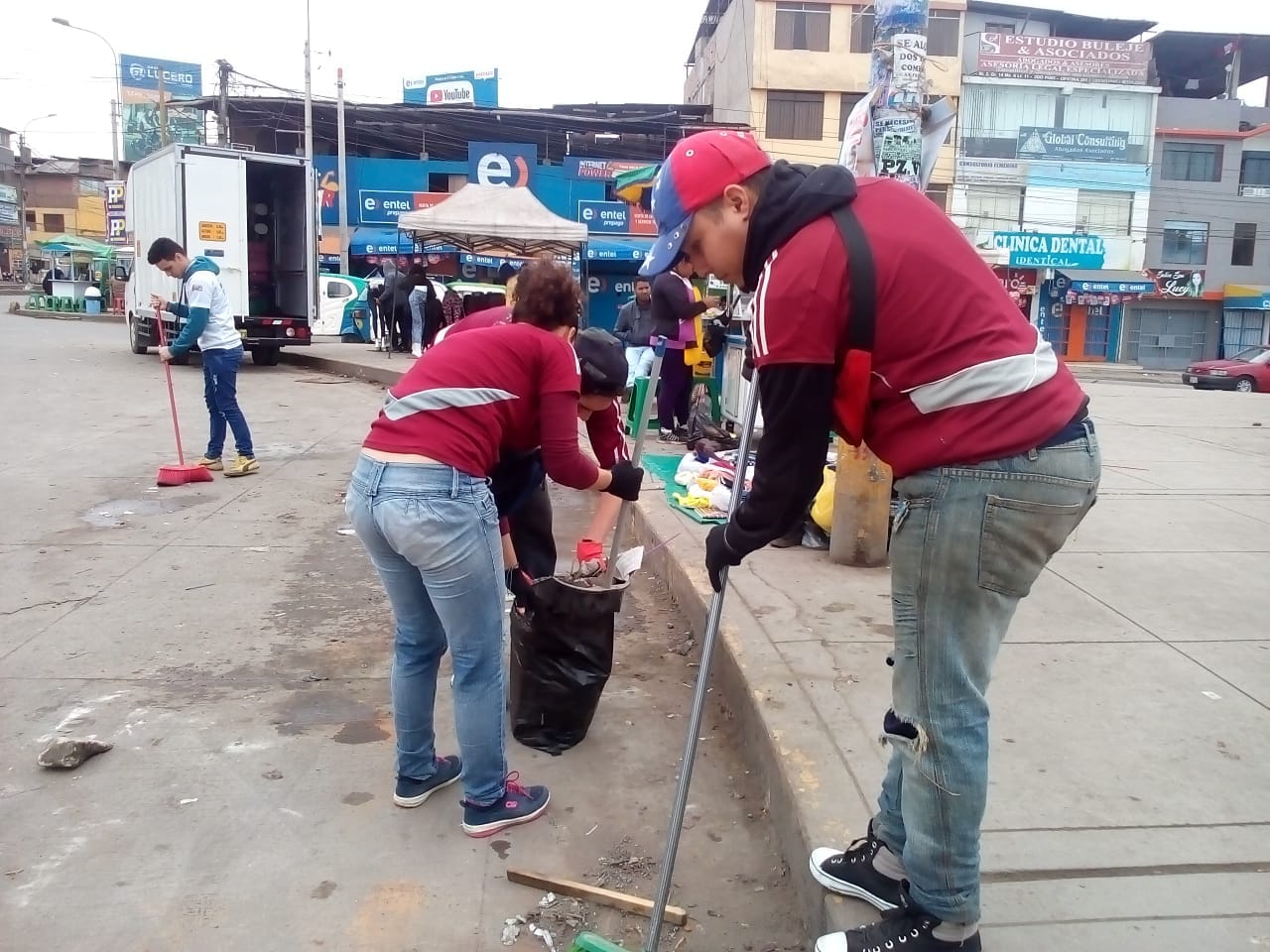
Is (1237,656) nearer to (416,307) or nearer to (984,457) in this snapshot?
(984,457)

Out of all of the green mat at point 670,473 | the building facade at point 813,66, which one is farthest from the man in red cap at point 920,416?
the building facade at point 813,66

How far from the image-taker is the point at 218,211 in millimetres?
15656

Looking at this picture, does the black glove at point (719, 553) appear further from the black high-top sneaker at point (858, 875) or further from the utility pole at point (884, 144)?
the utility pole at point (884, 144)

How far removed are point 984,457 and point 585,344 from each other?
68.1 inches

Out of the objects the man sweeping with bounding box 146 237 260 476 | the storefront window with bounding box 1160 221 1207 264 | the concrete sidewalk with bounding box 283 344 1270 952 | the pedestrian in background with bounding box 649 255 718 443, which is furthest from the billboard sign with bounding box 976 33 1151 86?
the concrete sidewalk with bounding box 283 344 1270 952

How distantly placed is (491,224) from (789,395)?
1407 cm

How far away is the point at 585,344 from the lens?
3389mm

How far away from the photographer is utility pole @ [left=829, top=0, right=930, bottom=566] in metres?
4.98

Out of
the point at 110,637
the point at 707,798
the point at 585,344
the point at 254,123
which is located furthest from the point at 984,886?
the point at 254,123

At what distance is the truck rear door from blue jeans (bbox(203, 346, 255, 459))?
7.49 metres

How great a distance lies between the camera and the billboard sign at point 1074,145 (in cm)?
3603

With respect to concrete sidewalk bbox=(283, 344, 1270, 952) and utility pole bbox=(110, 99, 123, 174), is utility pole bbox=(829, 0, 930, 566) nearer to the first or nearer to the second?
concrete sidewalk bbox=(283, 344, 1270, 952)

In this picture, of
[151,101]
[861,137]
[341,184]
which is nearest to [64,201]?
[151,101]

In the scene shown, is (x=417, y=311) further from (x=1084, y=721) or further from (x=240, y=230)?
(x=1084, y=721)
